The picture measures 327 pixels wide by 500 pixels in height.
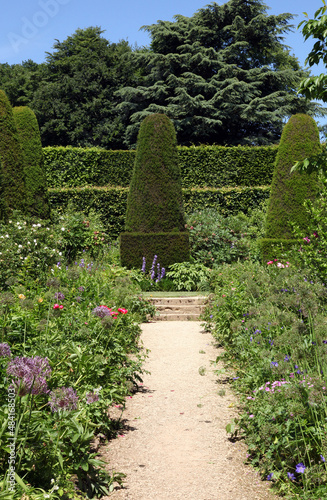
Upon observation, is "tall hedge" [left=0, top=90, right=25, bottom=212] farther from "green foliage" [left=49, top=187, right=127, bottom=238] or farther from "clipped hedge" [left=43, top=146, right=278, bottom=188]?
"clipped hedge" [left=43, top=146, right=278, bottom=188]

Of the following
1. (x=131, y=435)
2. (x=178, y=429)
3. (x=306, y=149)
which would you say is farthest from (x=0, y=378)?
(x=306, y=149)

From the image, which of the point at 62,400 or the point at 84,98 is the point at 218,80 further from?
the point at 62,400

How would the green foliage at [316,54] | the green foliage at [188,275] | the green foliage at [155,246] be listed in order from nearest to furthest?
the green foliage at [316,54], the green foliage at [188,275], the green foliage at [155,246]

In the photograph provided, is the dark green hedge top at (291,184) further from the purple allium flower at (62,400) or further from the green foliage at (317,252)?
the purple allium flower at (62,400)

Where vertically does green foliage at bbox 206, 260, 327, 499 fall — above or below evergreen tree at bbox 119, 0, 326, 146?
below

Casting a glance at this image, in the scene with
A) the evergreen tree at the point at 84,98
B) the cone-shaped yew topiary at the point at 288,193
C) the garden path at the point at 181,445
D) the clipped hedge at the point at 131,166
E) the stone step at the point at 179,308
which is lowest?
the garden path at the point at 181,445

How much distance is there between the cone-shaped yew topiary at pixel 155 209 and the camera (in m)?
10.6

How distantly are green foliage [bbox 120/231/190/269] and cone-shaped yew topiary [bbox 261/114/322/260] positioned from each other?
6.00 feet

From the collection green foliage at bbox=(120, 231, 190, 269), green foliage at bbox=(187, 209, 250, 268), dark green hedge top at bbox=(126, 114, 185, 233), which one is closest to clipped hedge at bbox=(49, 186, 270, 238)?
green foliage at bbox=(187, 209, 250, 268)

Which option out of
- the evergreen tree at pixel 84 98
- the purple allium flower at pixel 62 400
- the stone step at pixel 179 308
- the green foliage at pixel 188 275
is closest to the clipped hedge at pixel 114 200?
the green foliage at pixel 188 275

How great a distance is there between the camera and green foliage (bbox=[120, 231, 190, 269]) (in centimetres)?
1062

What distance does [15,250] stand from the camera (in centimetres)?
824

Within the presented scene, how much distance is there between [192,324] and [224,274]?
103 centimetres

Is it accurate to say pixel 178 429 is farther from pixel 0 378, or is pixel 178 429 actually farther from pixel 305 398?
pixel 0 378
